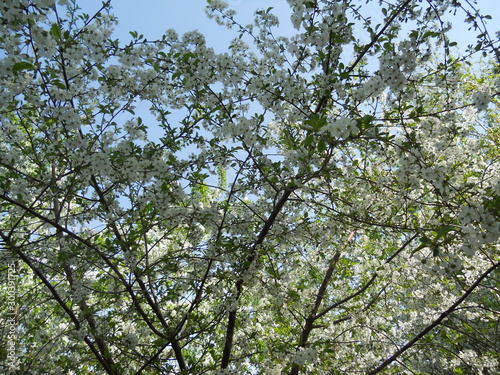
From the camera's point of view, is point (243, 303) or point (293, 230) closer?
point (293, 230)

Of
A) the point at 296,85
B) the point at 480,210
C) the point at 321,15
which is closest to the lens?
the point at 480,210

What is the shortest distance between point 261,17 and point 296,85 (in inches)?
38.9

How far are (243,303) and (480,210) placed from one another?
10.5 feet

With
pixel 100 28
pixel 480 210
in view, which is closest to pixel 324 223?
pixel 480 210

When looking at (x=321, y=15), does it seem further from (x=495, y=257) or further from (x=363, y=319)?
(x=495, y=257)

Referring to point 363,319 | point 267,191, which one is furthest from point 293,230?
point 363,319

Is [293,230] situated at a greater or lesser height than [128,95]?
lesser

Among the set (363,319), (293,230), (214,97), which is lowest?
(363,319)

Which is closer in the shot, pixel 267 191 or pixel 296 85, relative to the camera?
pixel 296 85

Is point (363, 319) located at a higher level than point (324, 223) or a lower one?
lower

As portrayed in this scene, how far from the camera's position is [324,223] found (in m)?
4.36

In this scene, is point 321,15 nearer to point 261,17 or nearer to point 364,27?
point 364,27

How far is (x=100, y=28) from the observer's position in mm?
3580

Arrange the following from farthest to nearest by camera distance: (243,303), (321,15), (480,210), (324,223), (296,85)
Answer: (243,303) → (324,223) → (296,85) → (321,15) → (480,210)
